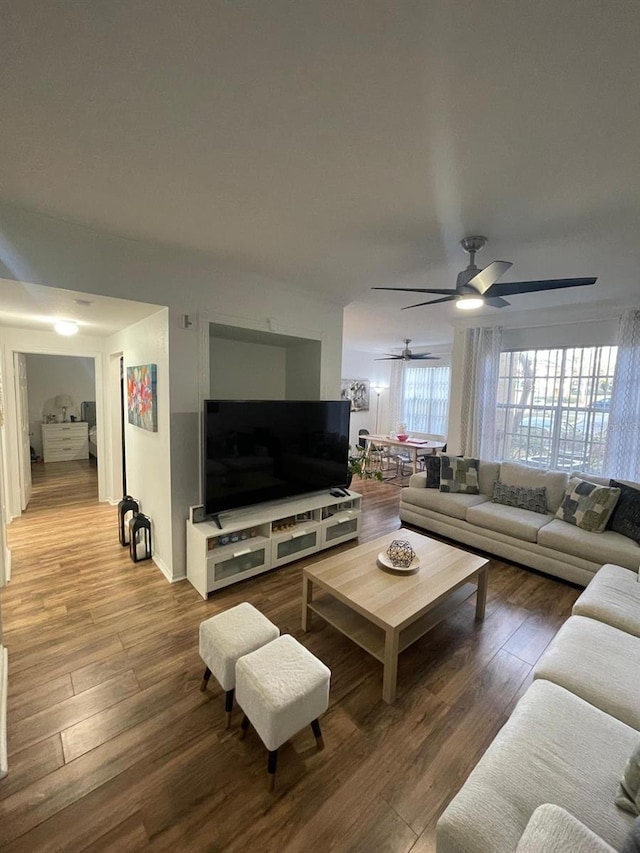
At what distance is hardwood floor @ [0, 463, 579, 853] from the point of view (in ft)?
4.27

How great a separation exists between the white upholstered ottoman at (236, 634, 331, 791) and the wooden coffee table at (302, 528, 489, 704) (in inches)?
18.6

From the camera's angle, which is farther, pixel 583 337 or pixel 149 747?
pixel 583 337

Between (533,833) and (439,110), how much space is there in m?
2.15

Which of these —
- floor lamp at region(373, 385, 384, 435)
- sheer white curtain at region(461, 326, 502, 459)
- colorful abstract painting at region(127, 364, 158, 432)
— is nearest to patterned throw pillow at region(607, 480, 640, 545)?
sheer white curtain at region(461, 326, 502, 459)

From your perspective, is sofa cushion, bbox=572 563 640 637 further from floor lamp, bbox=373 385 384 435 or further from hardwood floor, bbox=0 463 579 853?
floor lamp, bbox=373 385 384 435

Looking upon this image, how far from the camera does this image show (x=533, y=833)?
0.87 m

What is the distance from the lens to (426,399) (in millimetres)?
7742

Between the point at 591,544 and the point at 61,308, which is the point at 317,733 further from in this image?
the point at 61,308

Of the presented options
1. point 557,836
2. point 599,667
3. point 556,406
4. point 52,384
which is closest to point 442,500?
point 556,406

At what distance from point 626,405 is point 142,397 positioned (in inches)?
189

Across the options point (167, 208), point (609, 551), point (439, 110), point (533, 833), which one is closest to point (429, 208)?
point (439, 110)

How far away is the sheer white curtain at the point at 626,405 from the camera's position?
3594 millimetres

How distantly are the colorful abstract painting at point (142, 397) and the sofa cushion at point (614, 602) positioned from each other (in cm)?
321

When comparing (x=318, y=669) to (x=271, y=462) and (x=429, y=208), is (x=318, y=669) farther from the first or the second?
(x=429, y=208)
